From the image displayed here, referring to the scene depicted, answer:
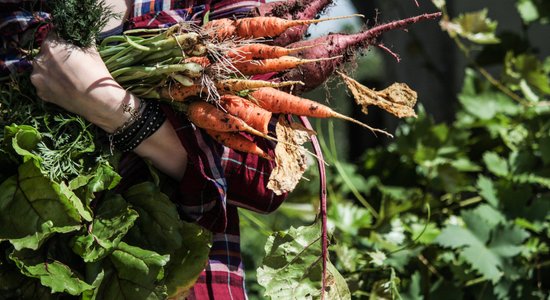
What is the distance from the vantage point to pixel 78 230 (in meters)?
1.23

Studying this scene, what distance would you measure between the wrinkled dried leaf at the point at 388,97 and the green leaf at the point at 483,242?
2.92ft

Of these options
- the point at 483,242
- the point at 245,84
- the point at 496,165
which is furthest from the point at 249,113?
the point at 496,165

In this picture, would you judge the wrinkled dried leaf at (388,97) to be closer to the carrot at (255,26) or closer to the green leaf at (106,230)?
the carrot at (255,26)

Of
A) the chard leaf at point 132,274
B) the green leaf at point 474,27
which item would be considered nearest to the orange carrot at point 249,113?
the chard leaf at point 132,274

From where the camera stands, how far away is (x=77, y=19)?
118 centimetres

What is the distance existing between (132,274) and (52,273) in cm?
11

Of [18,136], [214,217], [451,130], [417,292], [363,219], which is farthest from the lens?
[451,130]

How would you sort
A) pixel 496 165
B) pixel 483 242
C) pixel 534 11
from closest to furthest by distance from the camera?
1. pixel 483 242
2. pixel 496 165
3. pixel 534 11

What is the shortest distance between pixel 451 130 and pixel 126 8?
1507 mm

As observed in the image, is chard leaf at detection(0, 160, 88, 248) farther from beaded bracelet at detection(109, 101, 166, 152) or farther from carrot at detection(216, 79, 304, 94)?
carrot at detection(216, 79, 304, 94)

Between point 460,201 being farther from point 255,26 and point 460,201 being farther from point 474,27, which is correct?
point 255,26

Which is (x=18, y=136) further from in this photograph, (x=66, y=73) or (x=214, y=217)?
(x=214, y=217)

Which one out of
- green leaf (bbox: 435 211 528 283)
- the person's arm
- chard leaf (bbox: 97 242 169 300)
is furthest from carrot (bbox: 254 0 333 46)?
green leaf (bbox: 435 211 528 283)

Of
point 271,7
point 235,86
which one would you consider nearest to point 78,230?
point 235,86
